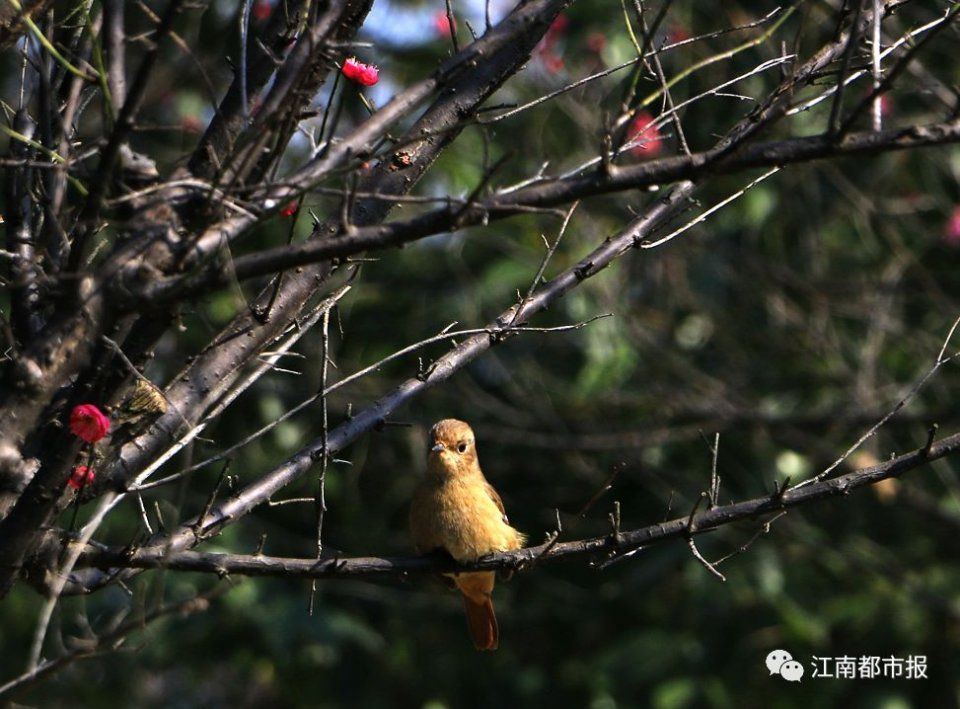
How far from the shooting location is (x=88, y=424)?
2512mm

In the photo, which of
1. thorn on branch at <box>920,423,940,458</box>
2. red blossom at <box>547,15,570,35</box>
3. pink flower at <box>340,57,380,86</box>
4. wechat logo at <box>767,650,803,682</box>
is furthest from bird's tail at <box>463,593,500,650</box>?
red blossom at <box>547,15,570,35</box>

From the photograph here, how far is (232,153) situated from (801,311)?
535cm

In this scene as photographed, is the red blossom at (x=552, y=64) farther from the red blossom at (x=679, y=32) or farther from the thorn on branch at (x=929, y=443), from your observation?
the thorn on branch at (x=929, y=443)

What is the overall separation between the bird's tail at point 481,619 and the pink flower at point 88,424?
237 cm

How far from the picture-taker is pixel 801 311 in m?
7.25

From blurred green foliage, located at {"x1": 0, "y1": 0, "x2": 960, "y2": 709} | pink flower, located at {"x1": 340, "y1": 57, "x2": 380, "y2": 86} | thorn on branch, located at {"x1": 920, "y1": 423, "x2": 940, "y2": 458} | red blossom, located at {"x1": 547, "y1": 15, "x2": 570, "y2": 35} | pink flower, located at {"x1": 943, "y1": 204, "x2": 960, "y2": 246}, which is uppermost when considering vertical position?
pink flower, located at {"x1": 340, "y1": 57, "x2": 380, "y2": 86}

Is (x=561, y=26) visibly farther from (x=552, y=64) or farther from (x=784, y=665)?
(x=784, y=665)

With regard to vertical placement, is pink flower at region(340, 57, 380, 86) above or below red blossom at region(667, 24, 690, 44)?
above

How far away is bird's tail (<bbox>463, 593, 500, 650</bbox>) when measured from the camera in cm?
470

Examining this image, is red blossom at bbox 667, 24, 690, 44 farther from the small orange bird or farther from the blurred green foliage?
the small orange bird

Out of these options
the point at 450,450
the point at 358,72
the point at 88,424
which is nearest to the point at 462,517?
the point at 450,450

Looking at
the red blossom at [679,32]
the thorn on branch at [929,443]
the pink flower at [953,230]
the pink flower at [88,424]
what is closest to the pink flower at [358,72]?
the pink flower at [88,424]

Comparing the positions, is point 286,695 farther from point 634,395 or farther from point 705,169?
point 705,169

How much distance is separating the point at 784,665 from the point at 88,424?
460 centimetres
